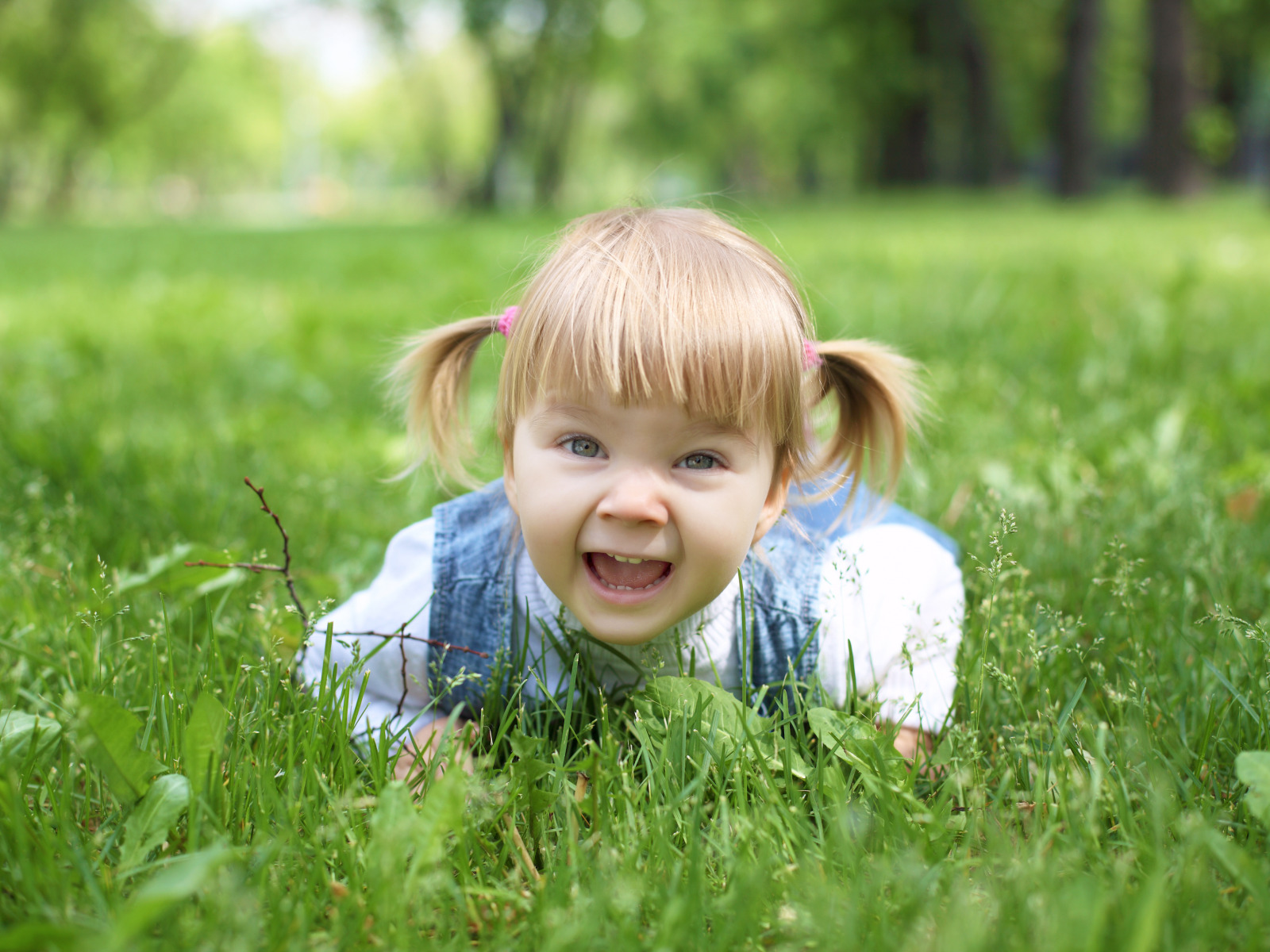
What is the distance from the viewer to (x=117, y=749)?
4.05ft

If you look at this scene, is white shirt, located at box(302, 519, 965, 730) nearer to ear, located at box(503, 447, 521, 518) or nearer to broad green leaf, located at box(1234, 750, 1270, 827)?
ear, located at box(503, 447, 521, 518)

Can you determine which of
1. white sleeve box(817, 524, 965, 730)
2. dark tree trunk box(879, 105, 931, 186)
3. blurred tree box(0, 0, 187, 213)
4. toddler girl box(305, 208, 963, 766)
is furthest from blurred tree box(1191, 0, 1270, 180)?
blurred tree box(0, 0, 187, 213)

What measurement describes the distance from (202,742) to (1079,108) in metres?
21.0

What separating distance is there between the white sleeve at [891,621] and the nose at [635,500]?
441 millimetres

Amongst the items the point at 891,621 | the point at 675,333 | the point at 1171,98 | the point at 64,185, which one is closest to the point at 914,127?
the point at 1171,98

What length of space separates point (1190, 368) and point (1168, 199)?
50.6ft

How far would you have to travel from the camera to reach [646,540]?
1.43 m

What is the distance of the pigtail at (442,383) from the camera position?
185cm

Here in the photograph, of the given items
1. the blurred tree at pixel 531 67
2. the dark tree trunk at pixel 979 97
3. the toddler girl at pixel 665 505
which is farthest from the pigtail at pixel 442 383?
the blurred tree at pixel 531 67

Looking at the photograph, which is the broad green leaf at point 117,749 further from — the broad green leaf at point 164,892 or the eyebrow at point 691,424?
the eyebrow at point 691,424

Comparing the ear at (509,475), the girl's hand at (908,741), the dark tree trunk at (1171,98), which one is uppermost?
the dark tree trunk at (1171,98)

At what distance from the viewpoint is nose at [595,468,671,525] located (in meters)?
1.39

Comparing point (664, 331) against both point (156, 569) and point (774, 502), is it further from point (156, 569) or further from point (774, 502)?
point (156, 569)

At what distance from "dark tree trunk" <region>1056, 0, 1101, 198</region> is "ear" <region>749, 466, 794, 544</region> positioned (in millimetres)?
19181
